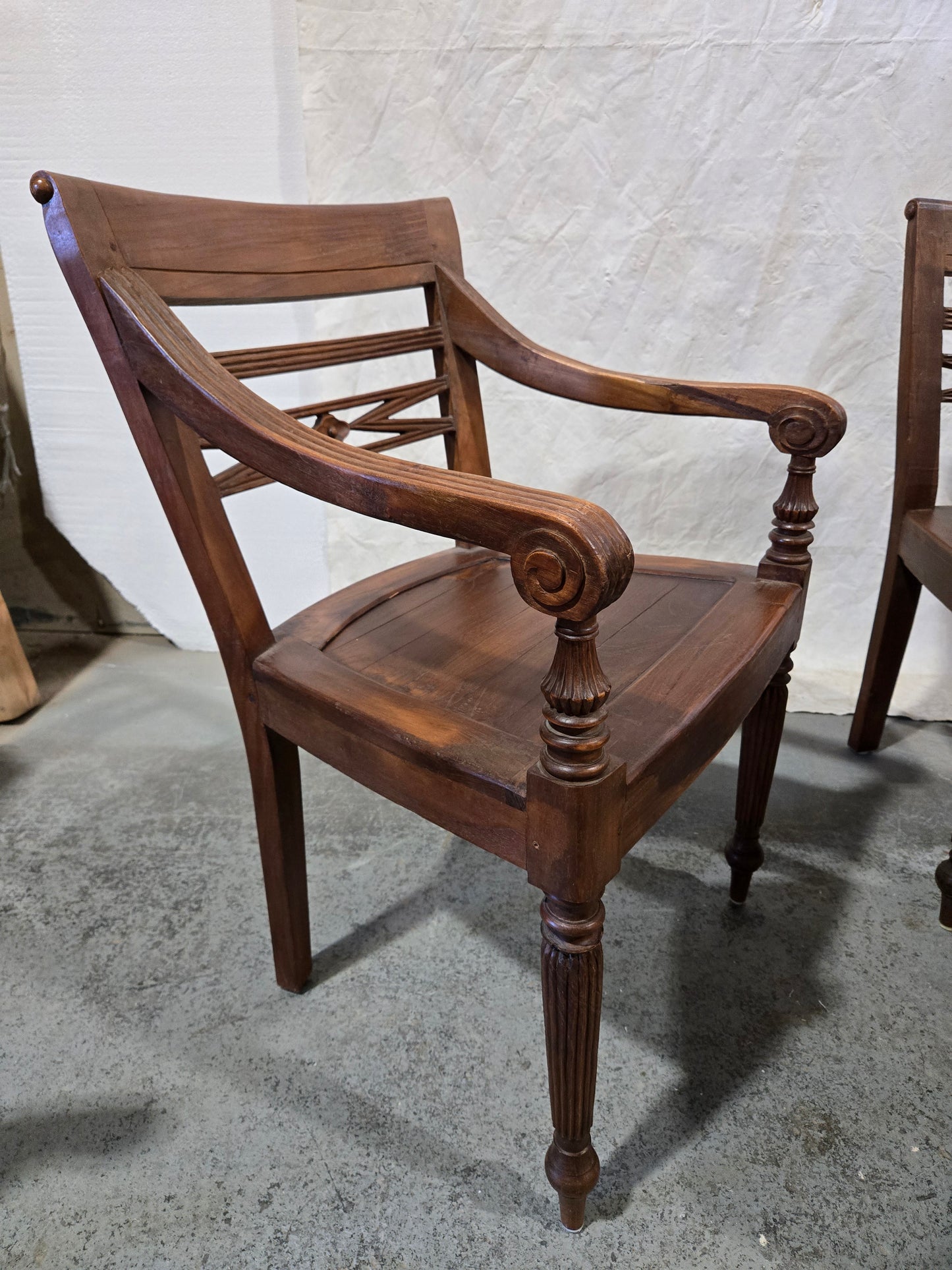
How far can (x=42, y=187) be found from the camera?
774mm

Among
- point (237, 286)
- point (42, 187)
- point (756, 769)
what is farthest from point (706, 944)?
point (42, 187)

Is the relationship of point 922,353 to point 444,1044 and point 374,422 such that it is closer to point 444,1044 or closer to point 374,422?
point 374,422

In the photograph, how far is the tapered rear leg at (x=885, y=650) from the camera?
4.86 feet

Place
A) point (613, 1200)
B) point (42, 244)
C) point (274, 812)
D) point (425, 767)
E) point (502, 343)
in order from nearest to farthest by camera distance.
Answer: point (425, 767), point (613, 1200), point (274, 812), point (502, 343), point (42, 244)

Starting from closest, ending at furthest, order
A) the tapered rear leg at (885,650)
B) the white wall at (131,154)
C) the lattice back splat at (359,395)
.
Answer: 1. the lattice back splat at (359,395)
2. the tapered rear leg at (885,650)
3. the white wall at (131,154)

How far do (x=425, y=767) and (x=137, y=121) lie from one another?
60.4 inches

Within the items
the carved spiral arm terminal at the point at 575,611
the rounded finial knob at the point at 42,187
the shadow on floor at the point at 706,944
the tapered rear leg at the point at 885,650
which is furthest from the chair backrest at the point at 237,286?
the tapered rear leg at the point at 885,650

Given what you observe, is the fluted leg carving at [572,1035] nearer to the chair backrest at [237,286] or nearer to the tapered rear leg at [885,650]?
the chair backrest at [237,286]

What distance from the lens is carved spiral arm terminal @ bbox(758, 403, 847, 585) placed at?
3.24 feet

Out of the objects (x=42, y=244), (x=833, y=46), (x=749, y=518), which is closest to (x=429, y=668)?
(x=749, y=518)

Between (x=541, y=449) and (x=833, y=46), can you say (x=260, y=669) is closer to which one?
(x=541, y=449)

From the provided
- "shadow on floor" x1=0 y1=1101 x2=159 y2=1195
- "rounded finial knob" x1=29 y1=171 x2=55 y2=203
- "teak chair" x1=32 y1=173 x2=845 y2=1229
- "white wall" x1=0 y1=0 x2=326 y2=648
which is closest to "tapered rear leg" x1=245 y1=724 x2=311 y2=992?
"teak chair" x1=32 y1=173 x2=845 y2=1229

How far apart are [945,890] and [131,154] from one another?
1.87 meters

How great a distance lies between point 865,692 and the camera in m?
1.61
